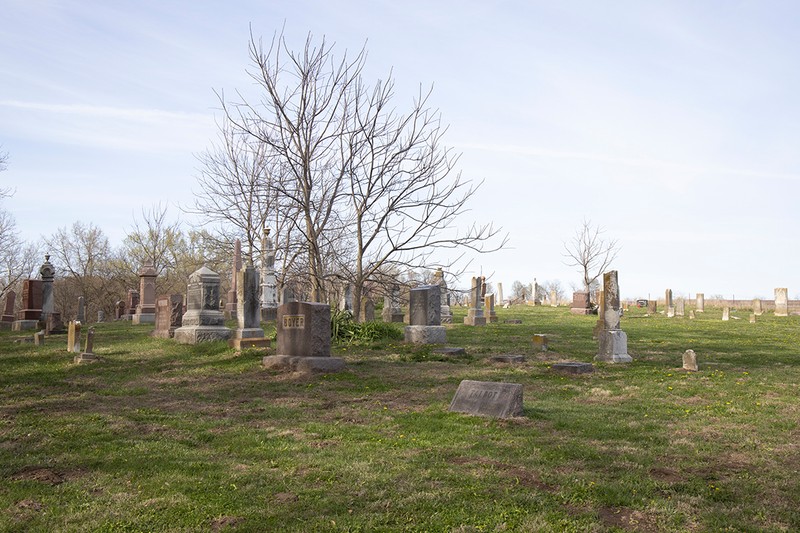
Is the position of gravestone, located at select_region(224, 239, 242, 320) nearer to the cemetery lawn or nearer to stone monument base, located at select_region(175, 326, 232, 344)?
stone monument base, located at select_region(175, 326, 232, 344)

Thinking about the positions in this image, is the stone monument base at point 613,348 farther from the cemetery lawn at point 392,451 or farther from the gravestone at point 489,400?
the gravestone at point 489,400

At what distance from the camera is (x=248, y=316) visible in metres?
17.0

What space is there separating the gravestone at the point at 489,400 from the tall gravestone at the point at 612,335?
671 cm

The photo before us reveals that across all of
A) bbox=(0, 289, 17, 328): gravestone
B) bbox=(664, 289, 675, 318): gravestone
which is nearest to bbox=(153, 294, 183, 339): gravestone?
bbox=(0, 289, 17, 328): gravestone

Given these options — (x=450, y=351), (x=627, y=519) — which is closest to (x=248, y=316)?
(x=450, y=351)

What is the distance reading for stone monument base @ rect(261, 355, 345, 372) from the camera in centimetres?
1250

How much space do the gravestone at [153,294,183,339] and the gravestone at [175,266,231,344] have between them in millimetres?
1694

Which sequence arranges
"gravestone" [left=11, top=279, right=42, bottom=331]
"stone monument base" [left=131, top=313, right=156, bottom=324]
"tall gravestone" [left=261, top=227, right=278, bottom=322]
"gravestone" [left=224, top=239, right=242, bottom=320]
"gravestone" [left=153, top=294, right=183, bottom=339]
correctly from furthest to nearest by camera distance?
"tall gravestone" [left=261, top=227, right=278, bottom=322] → "stone monument base" [left=131, top=313, right=156, bottom=324] → "gravestone" [left=224, top=239, right=242, bottom=320] → "gravestone" [left=11, top=279, right=42, bottom=331] → "gravestone" [left=153, top=294, right=183, bottom=339]

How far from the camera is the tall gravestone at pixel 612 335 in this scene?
14.5 metres

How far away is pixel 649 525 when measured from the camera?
4.77 m

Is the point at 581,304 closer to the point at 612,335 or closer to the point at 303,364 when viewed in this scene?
the point at 612,335

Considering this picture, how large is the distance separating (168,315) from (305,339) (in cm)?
890

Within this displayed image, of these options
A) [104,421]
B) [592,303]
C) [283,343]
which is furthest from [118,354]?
[592,303]

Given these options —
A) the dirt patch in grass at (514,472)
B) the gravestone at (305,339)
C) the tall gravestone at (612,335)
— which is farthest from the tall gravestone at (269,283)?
the dirt patch in grass at (514,472)
